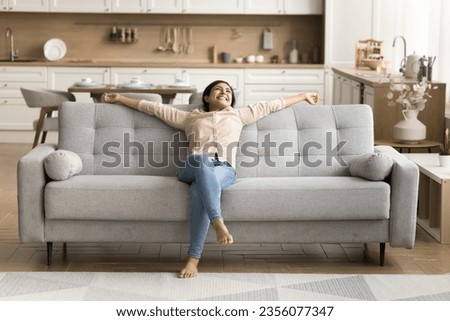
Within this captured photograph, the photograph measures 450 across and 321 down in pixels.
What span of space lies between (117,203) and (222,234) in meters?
0.61

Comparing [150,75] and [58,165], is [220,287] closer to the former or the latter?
[58,165]

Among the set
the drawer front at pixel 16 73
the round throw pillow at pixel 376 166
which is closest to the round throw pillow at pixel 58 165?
the round throw pillow at pixel 376 166

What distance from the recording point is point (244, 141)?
5316 millimetres

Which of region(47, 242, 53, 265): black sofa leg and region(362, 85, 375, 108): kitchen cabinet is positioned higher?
region(362, 85, 375, 108): kitchen cabinet

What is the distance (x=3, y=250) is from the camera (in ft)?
17.2

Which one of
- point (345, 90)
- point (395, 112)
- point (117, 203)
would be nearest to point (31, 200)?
point (117, 203)

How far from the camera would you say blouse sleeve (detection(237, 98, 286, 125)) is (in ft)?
17.3

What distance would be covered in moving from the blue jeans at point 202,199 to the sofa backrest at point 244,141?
48 centimetres

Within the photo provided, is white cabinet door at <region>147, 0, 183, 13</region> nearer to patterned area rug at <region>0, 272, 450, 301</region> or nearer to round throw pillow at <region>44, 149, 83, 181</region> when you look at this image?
round throw pillow at <region>44, 149, 83, 181</region>

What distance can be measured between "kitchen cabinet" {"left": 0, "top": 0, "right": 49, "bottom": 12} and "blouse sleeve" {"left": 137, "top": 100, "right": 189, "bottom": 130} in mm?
5423

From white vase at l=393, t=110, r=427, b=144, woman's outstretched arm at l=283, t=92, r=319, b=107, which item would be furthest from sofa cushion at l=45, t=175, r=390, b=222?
white vase at l=393, t=110, r=427, b=144

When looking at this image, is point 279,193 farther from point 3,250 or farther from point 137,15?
point 137,15

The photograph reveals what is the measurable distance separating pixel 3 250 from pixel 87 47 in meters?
5.86
